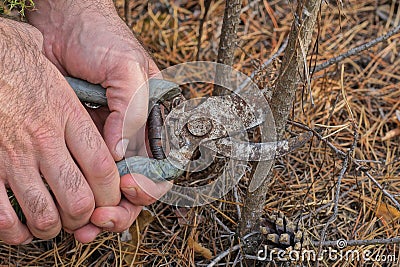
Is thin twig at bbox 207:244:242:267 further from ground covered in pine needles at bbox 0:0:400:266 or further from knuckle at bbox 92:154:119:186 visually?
knuckle at bbox 92:154:119:186

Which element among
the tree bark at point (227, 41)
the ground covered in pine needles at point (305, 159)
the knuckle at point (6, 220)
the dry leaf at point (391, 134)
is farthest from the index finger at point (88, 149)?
the dry leaf at point (391, 134)

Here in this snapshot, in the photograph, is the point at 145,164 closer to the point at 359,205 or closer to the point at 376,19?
the point at 359,205

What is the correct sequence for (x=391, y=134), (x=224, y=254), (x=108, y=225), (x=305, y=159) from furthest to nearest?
(x=391, y=134) → (x=305, y=159) → (x=224, y=254) → (x=108, y=225)

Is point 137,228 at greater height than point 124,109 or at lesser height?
lesser

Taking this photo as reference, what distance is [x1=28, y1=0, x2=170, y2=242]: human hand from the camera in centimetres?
149

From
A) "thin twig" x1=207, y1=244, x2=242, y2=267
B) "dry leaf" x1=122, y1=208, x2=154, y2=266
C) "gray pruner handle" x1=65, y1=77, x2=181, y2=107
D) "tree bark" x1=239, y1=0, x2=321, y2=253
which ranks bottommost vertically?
"dry leaf" x1=122, y1=208, x2=154, y2=266

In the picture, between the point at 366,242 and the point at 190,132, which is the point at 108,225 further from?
the point at 366,242

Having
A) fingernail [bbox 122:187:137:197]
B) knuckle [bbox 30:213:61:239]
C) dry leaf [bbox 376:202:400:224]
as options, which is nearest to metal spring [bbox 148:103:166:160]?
fingernail [bbox 122:187:137:197]

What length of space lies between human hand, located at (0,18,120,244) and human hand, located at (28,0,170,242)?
8cm

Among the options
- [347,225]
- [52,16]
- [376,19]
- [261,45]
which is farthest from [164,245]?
[376,19]

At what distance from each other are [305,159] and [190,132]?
0.68 metres

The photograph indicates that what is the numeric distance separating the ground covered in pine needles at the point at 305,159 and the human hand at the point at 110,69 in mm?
248

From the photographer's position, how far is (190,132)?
147cm

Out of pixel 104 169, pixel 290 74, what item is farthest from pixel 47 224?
pixel 290 74
